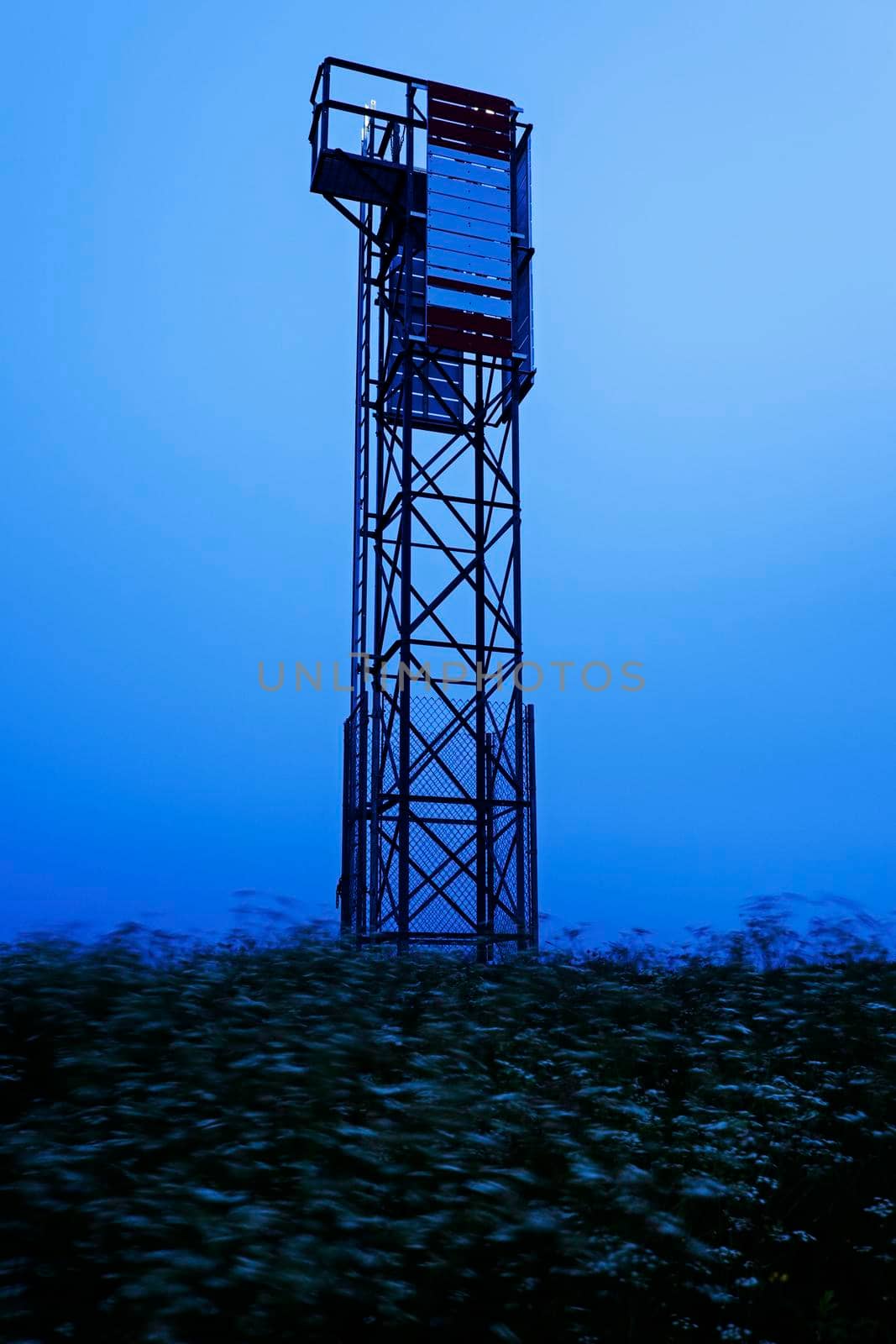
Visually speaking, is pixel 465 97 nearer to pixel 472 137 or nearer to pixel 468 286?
pixel 472 137

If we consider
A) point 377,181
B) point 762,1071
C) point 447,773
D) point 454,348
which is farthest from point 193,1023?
point 377,181

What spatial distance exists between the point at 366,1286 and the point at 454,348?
45.1 ft

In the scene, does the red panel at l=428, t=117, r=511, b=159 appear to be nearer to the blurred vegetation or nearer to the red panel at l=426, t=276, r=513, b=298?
the red panel at l=426, t=276, r=513, b=298

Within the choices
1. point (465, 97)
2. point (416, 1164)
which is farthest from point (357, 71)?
point (416, 1164)

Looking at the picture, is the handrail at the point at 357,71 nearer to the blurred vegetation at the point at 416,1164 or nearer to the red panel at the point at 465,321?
the red panel at the point at 465,321

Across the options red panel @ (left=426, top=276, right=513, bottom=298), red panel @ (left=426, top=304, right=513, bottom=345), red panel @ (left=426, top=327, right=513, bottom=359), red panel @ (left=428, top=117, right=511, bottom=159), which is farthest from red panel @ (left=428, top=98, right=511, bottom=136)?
red panel @ (left=426, top=327, right=513, bottom=359)

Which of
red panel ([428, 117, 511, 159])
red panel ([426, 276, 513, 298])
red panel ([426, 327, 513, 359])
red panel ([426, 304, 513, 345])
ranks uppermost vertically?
red panel ([428, 117, 511, 159])

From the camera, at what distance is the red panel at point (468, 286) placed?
1596cm

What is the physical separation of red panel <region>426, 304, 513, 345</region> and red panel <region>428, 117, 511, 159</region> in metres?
2.67

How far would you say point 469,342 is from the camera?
1602 centimetres

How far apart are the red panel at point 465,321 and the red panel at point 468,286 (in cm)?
34

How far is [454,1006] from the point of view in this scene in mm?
7887

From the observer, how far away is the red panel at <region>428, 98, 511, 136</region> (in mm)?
16359

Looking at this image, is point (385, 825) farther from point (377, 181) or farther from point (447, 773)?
point (377, 181)
